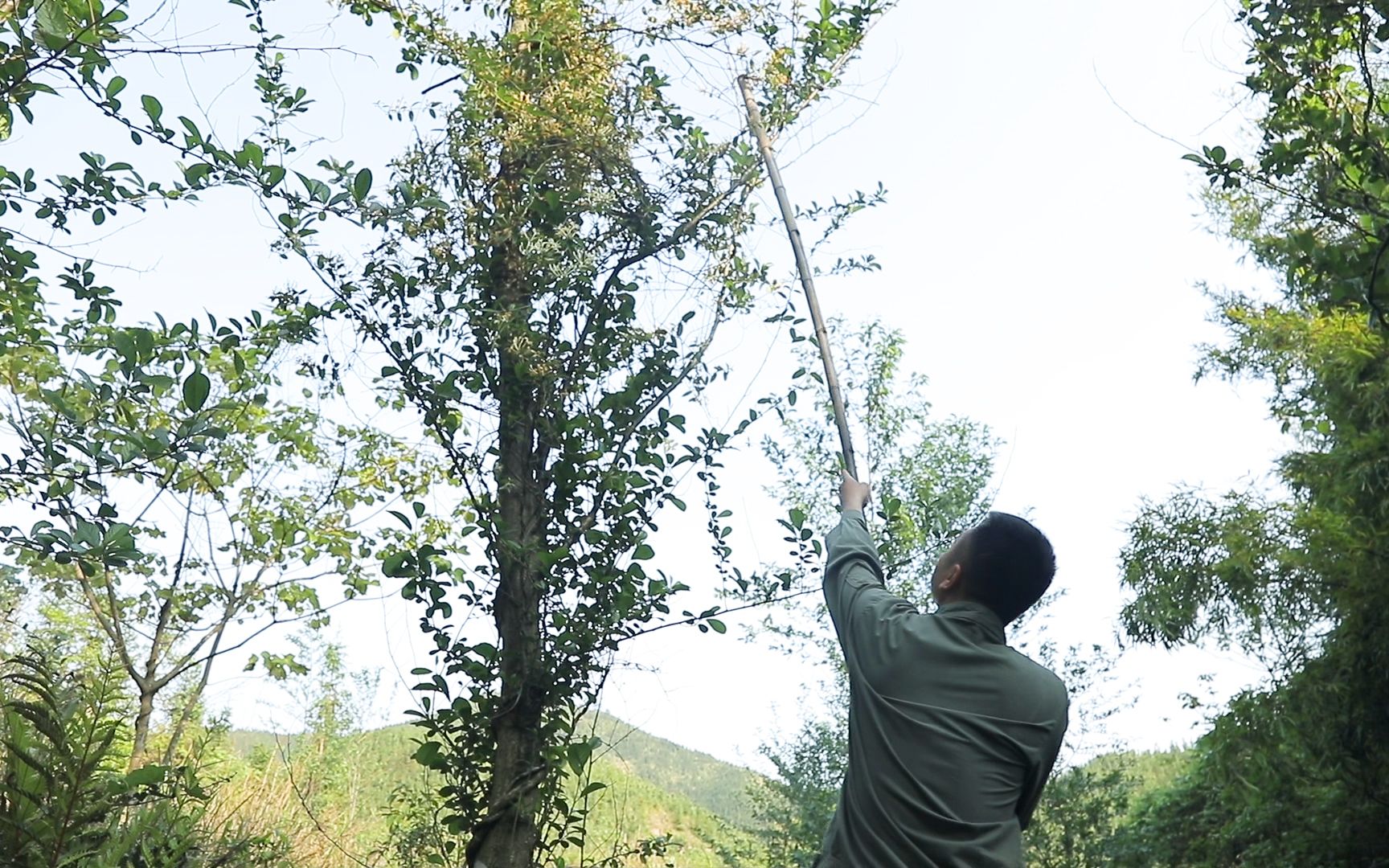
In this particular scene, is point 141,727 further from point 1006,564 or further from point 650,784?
point 650,784

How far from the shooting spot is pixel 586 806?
429 centimetres

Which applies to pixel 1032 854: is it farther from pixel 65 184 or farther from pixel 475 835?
pixel 65 184

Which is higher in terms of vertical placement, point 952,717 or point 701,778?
point 701,778

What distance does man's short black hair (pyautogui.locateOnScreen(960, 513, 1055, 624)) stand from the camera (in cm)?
248

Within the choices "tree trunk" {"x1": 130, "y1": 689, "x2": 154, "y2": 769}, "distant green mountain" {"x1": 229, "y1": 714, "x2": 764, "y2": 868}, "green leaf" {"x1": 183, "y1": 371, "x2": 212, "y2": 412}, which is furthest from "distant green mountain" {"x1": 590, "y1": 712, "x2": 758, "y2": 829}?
"green leaf" {"x1": 183, "y1": 371, "x2": 212, "y2": 412}

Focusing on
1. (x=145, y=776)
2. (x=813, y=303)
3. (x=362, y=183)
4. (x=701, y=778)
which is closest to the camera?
(x=145, y=776)

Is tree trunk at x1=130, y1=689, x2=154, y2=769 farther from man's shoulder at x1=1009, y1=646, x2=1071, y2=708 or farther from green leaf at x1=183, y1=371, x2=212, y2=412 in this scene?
man's shoulder at x1=1009, y1=646, x2=1071, y2=708

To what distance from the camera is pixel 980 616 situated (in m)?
2.45

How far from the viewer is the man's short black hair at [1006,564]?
8.14 feet

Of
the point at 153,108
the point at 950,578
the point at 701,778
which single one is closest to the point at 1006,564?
the point at 950,578

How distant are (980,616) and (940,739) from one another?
27 centimetres

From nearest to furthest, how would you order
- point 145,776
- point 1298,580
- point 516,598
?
point 145,776 → point 516,598 → point 1298,580

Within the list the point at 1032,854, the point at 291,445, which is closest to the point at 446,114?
the point at 291,445

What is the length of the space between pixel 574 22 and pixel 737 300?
126 centimetres
